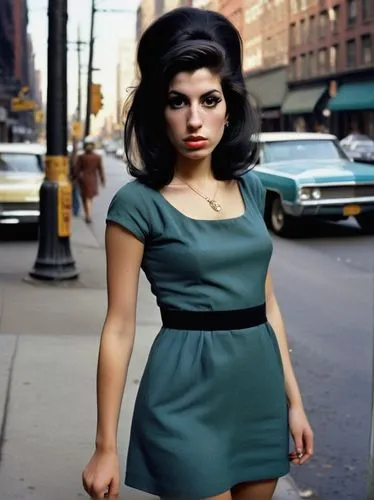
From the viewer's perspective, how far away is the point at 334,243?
14672mm

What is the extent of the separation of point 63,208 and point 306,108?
52.9 m

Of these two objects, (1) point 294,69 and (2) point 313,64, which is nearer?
(2) point 313,64

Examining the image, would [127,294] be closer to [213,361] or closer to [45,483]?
[213,361]

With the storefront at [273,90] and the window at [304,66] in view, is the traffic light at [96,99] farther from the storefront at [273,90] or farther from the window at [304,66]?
the storefront at [273,90]

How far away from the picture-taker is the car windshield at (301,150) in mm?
16500

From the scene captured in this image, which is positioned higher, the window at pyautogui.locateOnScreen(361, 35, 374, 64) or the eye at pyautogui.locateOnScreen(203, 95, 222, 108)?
the window at pyautogui.locateOnScreen(361, 35, 374, 64)

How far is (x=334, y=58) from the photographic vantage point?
189ft

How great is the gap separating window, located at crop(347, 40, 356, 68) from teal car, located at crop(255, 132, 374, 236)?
39511mm

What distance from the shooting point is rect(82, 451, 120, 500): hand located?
7.25 ft

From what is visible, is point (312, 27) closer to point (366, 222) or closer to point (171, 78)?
point (366, 222)

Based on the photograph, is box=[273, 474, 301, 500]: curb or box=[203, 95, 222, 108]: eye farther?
box=[273, 474, 301, 500]: curb

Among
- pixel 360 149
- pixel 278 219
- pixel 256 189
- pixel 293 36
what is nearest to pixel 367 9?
pixel 293 36

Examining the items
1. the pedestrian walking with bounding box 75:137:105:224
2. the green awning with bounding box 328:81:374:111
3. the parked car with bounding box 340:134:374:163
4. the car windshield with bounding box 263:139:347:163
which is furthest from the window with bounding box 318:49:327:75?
the car windshield with bounding box 263:139:347:163

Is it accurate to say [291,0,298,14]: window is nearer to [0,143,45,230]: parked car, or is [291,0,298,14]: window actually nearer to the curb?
[0,143,45,230]: parked car
